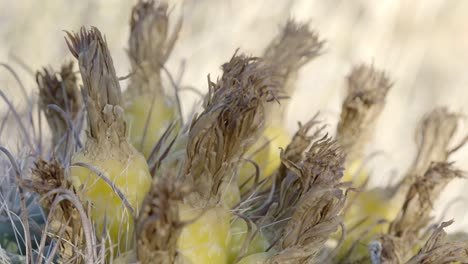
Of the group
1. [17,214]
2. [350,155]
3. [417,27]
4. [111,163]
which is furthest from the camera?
[417,27]

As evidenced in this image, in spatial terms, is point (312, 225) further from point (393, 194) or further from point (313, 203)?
point (393, 194)

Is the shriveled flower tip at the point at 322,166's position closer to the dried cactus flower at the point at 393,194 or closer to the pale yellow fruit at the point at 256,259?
the pale yellow fruit at the point at 256,259

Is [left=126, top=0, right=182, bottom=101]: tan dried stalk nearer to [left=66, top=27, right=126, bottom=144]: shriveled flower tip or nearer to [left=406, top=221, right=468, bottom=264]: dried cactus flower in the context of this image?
[left=66, top=27, right=126, bottom=144]: shriveled flower tip

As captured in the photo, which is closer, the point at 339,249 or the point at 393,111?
the point at 339,249

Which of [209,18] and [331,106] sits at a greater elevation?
[209,18]

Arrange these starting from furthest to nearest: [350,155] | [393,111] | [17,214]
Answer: [393,111] → [350,155] → [17,214]

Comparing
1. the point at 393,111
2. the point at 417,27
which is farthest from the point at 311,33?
the point at 417,27

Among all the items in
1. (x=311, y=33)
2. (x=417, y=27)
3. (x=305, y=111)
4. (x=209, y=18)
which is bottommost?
(x=311, y=33)

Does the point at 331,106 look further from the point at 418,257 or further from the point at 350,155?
the point at 418,257
